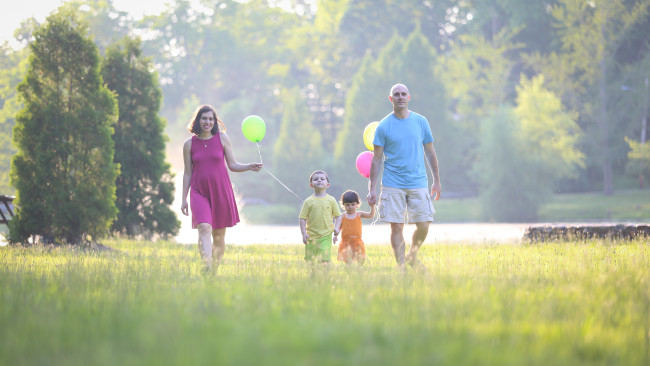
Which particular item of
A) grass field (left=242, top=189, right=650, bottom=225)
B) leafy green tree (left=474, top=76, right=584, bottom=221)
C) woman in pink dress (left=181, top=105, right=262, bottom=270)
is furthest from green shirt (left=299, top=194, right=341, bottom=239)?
leafy green tree (left=474, top=76, right=584, bottom=221)

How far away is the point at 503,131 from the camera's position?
35.6 meters

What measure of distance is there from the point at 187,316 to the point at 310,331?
3.07ft

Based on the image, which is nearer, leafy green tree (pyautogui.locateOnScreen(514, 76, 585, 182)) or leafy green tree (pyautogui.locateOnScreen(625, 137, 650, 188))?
leafy green tree (pyautogui.locateOnScreen(625, 137, 650, 188))

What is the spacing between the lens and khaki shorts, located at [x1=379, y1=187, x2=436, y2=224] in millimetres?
8156

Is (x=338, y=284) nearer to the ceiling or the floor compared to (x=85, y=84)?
nearer to the floor

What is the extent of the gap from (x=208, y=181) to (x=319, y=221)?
5.09 ft

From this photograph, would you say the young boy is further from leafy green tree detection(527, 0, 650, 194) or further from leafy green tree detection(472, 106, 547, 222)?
leafy green tree detection(527, 0, 650, 194)

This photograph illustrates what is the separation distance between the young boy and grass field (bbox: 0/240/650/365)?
81 centimetres

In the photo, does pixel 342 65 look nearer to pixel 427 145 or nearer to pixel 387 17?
pixel 387 17

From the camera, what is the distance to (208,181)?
25.5ft

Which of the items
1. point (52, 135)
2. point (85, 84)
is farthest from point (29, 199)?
point (85, 84)

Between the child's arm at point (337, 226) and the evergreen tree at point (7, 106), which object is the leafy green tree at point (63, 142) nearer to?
the child's arm at point (337, 226)

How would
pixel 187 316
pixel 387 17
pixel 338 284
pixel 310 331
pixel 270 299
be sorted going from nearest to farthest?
1. pixel 310 331
2. pixel 187 316
3. pixel 270 299
4. pixel 338 284
5. pixel 387 17

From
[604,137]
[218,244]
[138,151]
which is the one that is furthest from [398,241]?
[604,137]
